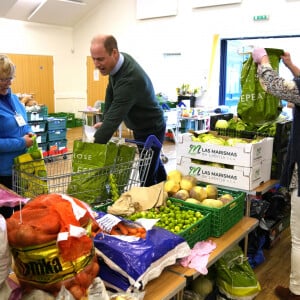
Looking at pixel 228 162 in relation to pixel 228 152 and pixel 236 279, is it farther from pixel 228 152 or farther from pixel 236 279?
pixel 236 279

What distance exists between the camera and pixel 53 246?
1129 mm

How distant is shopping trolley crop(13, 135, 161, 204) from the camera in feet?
5.65

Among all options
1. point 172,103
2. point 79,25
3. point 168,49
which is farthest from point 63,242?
point 79,25

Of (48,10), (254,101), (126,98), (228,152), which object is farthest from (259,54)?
(48,10)

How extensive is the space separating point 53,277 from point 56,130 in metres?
5.85

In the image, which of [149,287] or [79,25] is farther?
[79,25]

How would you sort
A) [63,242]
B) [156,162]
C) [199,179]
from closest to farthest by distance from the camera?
[63,242] → [199,179] → [156,162]

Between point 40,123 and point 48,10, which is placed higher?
point 48,10

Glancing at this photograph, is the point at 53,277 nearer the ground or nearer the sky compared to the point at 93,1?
nearer the ground

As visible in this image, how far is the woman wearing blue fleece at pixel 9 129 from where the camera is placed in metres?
2.42

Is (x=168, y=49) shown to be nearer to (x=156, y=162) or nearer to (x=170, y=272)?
(x=156, y=162)

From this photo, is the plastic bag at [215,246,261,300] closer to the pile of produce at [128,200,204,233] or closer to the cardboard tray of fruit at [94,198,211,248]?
the cardboard tray of fruit at [94,198,211,248]

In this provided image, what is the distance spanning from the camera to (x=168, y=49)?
29.9 feet

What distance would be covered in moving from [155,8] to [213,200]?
7869 millimetres
